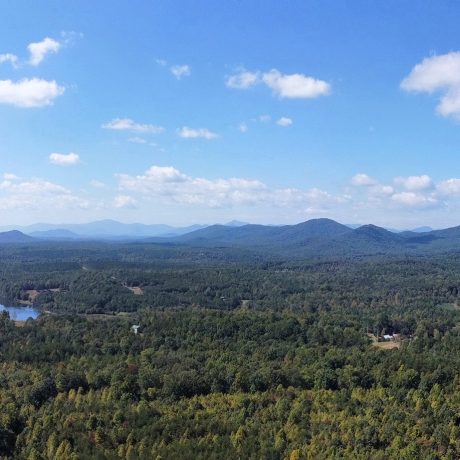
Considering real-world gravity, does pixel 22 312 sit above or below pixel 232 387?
below

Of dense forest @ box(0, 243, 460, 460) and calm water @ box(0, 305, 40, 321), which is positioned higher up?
dense forest @ box(0, 243, 460, 460)

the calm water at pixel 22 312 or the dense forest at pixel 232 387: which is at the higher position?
the dense forest at pixel 232 387

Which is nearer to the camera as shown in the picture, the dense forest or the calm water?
the dense forest

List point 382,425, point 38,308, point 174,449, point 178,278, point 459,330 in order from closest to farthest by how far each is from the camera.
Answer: point 174,449, point 382,425, point 459,330, point 38,308, point 178,278

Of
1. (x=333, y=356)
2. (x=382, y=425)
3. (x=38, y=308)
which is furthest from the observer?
(x=38, y=308)

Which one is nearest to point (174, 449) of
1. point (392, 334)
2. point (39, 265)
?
point (392, 334)

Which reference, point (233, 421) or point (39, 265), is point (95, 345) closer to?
point (233, 421)

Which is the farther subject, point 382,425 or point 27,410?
point 27,410

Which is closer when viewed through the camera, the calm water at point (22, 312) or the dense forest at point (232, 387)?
the dense forest at point (232, 387)

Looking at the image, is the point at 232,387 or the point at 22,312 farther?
the point at 22,312
